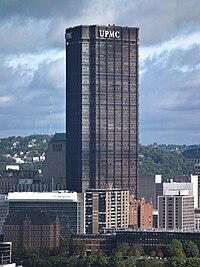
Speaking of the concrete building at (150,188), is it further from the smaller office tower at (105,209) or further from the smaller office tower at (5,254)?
the smaller office tower at (5,254)

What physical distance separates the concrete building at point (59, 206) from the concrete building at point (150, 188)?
81.8 feet

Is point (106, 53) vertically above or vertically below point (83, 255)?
above

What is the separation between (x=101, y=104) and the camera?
146 m

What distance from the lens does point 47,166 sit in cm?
15612

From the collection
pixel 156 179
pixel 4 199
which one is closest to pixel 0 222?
pixel 4 199

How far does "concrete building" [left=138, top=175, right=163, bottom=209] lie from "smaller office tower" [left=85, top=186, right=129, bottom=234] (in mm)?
21003

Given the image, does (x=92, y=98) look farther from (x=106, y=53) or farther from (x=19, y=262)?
(x=19, y=262)

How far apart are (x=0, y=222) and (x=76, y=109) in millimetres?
14526

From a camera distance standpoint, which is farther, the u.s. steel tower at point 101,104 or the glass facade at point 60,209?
the u.s. steel tower at point 101,104

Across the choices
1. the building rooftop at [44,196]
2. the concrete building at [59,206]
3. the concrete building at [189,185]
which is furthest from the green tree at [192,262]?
the concrete building at [189,185]

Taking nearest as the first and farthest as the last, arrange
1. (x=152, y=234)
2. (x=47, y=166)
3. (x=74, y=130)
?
(x=152, y=234)
(x=74, y=130)
(x=47, y=166)

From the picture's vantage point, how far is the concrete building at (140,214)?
465ft

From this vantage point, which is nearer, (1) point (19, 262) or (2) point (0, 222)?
(1) point (19, 262)

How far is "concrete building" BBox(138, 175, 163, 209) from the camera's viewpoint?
535 feet
